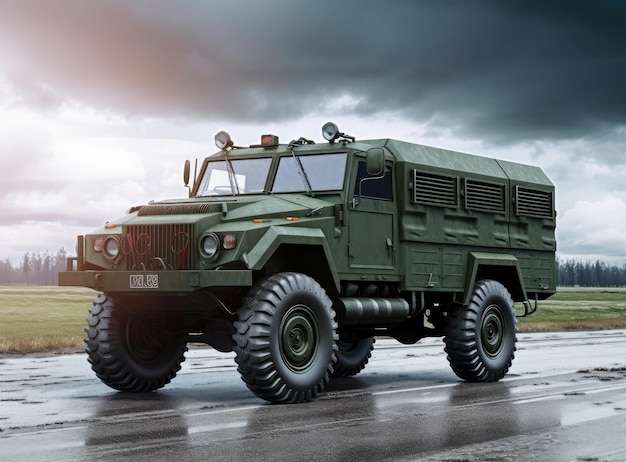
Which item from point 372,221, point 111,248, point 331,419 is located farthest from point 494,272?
point 331,419

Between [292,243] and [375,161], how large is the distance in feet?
5.51

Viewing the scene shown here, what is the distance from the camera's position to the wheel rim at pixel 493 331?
15.0 m

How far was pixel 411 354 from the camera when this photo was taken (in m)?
19.9

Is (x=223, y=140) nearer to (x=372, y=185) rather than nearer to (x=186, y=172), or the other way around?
(x=186, y=172)

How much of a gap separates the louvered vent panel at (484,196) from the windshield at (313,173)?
9.17 feet

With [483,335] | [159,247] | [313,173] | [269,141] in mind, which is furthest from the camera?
[483,335]

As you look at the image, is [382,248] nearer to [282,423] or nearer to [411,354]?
[282,423]

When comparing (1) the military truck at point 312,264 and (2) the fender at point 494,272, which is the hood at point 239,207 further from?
(2) the fender at point 494,272

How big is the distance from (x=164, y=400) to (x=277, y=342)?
1.66m

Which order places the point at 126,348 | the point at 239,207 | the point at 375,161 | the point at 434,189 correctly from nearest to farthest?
1. the point at 239,207
2. the point at 375,161
3. the point at 126,348
4. the point at 434,189

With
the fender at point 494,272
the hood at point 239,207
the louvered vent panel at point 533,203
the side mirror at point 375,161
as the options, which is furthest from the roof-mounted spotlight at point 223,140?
the louvered vent panel at point 533,203

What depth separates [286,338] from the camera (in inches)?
448

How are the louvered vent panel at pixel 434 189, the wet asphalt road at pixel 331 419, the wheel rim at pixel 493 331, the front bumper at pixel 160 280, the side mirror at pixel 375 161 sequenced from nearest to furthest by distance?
the wet asphalt road at pixel 331 419, the front bumper at pixel 160 280, the side mirror at pixel 375 161, the louvered vent panel at pixel 434 189, the wheel rim at pixel 493 331

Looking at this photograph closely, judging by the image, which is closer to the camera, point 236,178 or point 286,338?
point 286,338
